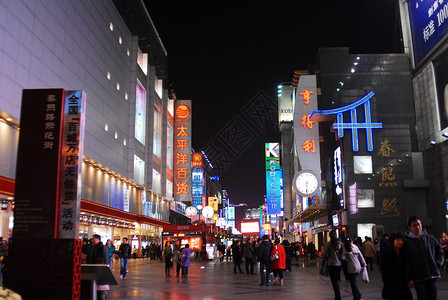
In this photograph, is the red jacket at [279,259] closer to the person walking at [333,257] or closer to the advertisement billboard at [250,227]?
the person walking at [333,257]

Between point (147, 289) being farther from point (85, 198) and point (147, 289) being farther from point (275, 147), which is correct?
point (275, 147)

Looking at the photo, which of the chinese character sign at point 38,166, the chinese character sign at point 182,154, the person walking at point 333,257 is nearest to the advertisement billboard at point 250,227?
the chinese character sign at point 182,154

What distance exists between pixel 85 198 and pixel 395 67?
26.4 metres

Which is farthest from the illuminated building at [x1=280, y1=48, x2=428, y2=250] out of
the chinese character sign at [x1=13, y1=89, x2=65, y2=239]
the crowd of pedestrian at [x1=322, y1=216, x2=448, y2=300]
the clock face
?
the chinese character sign at [x1=13, y1=89, x2=65, y2=239]

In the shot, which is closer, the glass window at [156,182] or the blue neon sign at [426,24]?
the blue neon sign at [426,24]

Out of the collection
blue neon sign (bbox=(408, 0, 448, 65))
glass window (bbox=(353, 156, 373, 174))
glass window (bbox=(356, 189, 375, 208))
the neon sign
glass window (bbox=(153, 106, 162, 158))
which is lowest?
glass window (bbox=(356, 189, 375, 208))

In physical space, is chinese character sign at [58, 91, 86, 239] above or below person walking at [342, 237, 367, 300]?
above

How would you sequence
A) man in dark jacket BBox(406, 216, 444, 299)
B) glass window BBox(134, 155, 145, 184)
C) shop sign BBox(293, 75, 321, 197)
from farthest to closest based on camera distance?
glass window BBox(134, 155, 145, 184)
shop sign BBox(293, 75, 321, 197)
man in dark jacket BBox(406, 216, 444, 299)

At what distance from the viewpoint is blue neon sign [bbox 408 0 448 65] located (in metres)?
31.3

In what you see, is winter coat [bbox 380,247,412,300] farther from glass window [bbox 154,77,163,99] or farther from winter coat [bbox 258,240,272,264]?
glass window [bbox 154,77,163,99]

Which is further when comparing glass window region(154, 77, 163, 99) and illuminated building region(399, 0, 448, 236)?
glass window region(154, 77, 163, 99)

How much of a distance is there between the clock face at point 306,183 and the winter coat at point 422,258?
25483 millimetres

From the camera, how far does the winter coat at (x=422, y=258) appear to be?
627 cm

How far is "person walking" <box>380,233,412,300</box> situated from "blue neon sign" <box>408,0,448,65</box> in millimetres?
28646
